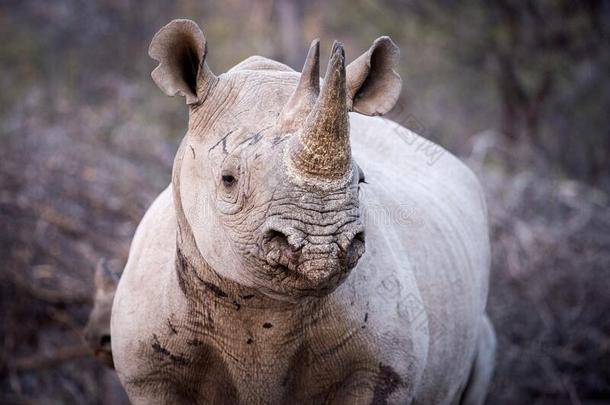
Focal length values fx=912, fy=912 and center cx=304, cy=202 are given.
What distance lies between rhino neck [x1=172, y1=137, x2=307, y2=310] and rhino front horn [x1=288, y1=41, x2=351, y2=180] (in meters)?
0.63

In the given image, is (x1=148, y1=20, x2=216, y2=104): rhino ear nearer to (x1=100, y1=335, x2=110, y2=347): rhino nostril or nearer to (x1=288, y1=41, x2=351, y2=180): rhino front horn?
(x1=288, y1=41, x2=351, y2=180): rhino front horn

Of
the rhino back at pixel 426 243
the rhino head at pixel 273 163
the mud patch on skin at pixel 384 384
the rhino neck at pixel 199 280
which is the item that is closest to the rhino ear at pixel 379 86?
the rhino head at pixel 273 163

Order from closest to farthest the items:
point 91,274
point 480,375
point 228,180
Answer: point 228,180
point 480,375
point 91,274

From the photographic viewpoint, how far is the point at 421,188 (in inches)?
174

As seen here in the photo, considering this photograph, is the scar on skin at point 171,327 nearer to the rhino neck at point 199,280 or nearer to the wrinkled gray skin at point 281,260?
the wrinkled gray skin at point 281,260

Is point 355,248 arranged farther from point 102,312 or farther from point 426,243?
point 102,312

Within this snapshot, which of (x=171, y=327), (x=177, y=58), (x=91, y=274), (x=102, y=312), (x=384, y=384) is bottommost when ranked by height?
(x=91, y=274)

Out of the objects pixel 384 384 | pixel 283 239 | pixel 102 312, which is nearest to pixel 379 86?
pixel 283 239

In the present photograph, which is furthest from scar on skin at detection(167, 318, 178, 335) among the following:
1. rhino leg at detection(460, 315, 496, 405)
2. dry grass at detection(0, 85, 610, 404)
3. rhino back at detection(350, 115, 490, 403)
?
dry grass at detection(0, 85, 610, 404)

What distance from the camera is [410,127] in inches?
209

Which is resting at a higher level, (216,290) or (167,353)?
(216,290)

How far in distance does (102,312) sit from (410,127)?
2.06 m

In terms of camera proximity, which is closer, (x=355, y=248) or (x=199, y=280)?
(x=355, y=248)

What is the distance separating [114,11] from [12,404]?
9.17 meters
